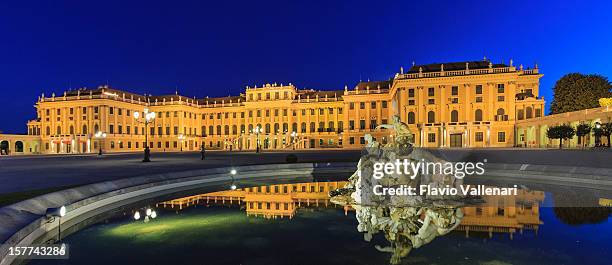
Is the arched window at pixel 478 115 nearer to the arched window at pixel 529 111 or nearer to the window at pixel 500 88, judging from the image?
the window at pixel 500 88

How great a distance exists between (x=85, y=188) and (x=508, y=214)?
1193cm

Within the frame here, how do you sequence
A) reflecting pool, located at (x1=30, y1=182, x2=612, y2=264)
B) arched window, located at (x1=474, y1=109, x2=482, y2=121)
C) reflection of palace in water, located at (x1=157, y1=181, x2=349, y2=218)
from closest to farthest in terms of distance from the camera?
1. reflecting pool, located at (x1=30, y1=182, x2=612, y2=264)
2. reflection of palace in water, located at (x1=157, y1=181, x2=349, y2=218)
3. arched window, located at (x1=474, y1=109, x2=482, y2=121)

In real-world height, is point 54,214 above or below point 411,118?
below

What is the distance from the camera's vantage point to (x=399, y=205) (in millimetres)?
9398

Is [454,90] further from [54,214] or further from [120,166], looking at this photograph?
[54,214]

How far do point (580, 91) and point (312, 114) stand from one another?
48125 millimetres

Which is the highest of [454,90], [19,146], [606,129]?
[454,90]

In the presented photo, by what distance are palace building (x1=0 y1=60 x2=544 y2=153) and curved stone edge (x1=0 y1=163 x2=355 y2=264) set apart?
3068 centimetres

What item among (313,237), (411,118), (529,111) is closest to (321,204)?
(313,237)

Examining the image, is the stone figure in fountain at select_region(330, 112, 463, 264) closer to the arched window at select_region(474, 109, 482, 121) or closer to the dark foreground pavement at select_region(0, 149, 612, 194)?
the dark foreground pavement at select_region(0, 149, 612, 194)

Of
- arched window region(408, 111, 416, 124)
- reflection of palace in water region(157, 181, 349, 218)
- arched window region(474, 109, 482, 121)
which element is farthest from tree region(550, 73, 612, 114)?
reflection of palace in water region(157, 181, 349, 218)

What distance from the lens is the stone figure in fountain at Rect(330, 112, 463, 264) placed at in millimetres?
7203

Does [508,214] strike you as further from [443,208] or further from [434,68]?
[434,68]

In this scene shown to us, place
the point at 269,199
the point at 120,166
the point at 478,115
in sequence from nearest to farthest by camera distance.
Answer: the point at 269,199 < the point at 120,166 < the point at 478,115
